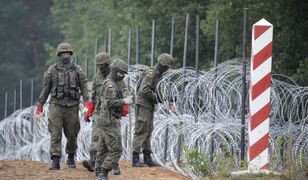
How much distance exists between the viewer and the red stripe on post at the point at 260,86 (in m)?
13.8

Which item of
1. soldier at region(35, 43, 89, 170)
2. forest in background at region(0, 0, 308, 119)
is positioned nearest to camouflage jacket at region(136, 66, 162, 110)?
soldier at region(35, 43, 89, 170)

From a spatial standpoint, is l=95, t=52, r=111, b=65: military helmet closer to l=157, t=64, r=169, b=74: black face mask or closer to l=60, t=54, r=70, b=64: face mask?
l=60, t=54, r=70, b=64: face mask

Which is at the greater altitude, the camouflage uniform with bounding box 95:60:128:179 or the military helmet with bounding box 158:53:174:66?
the military helmet with bounding box 158:53:174:66

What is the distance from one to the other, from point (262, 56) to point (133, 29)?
92.2 feet

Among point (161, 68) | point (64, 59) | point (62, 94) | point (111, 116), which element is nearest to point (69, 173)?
point (62, 94)

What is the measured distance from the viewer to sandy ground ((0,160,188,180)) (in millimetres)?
16344

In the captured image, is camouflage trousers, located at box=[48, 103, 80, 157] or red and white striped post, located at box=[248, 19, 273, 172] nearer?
red and white striped post, located at box=[248, 19, 273, 172]

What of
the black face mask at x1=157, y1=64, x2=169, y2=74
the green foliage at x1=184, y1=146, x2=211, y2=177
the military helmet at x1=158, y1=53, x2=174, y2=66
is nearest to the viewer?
the green foliage at x1=184, y1=146, x2=211, y2=177

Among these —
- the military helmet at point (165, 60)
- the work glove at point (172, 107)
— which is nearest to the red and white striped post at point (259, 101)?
the military helmet at point (165, 60)

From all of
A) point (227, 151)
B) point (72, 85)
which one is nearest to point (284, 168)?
point (227, 151)

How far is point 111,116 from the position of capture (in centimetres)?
1530

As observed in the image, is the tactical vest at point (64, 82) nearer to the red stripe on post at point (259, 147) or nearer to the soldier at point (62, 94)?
the soldier at point (62, 94)

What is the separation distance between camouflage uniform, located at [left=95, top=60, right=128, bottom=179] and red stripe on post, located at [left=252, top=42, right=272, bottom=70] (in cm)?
193

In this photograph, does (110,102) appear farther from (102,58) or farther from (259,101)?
(259,101)
